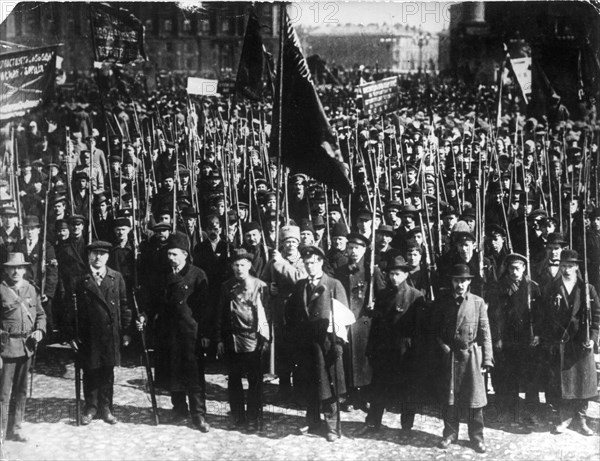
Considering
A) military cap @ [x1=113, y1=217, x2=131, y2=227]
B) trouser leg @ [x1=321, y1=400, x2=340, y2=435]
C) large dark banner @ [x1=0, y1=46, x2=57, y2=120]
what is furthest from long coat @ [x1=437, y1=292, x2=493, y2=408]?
large dark banner @ [x1=0, y1=46, x2=57, y2=120]

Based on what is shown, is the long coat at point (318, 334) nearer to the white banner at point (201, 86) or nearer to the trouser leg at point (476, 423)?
the trouser leg at point (476, 423)

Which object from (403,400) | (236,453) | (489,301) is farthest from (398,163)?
(236,453)

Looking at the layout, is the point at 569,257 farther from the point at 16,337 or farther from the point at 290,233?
the point at 16,337

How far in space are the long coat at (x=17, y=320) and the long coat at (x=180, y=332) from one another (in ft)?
3.87

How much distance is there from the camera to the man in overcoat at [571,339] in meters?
6.71

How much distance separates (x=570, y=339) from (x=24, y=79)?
7188 mm

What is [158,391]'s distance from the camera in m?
7.74

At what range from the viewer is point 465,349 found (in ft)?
21.1

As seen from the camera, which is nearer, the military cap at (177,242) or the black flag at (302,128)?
the military cap at (177,242)

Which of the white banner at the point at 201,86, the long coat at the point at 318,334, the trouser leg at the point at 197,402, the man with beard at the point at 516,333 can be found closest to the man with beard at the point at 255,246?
the long coat at the point at 318,334

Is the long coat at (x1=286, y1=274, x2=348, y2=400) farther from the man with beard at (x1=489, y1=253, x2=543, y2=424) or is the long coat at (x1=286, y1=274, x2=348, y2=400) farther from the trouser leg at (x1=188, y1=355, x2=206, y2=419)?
the man with beard at (x1=489, y1=253, x2=543, y2=424)

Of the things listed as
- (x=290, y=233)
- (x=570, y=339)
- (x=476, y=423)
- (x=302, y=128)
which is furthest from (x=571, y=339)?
(x=302, y=128)

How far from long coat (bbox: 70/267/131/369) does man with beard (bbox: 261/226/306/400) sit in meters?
1.58

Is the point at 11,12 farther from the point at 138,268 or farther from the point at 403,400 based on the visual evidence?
the point at 403,400
